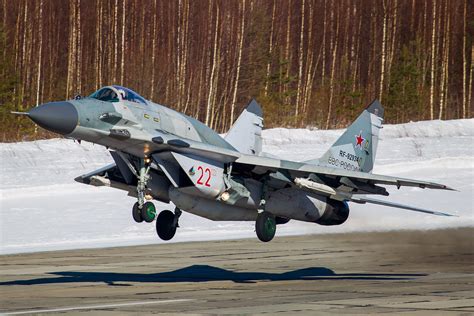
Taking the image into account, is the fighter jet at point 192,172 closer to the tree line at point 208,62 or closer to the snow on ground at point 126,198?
the snow on ground at point 126,198

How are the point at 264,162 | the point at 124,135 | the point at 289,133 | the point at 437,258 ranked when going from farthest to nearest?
1. the point at 289,133
2. the point at 437,258
3. the point at 264,162
4. the point at 124,135

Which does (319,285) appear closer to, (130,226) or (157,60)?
(130,226)

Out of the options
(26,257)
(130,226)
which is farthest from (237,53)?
(26,257)

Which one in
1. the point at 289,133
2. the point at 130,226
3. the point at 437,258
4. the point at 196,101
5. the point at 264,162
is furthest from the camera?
the point at 196,101

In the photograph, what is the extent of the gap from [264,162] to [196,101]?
34051 mm

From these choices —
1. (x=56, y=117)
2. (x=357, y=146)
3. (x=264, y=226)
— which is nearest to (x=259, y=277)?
(x=264, y=226)

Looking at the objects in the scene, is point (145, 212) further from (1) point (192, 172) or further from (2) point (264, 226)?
(2) point (264, 226)

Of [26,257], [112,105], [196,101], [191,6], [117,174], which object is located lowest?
[26,257]

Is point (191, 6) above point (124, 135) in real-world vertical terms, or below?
above

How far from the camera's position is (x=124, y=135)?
18516 mm

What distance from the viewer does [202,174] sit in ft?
63.6

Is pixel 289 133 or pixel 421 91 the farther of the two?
pixel 421 91

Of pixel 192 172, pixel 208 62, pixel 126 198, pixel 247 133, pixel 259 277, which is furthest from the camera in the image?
pixel 208 62

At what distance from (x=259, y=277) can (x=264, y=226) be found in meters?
2.49
